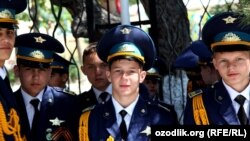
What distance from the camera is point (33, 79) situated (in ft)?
11.6

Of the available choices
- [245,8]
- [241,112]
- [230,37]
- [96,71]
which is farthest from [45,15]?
[245,8]

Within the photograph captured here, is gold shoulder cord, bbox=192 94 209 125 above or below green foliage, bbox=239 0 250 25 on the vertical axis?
below

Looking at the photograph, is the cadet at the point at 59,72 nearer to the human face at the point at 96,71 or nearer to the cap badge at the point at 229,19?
the human face at the point at 96,71

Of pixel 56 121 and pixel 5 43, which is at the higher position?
pixel 5 43

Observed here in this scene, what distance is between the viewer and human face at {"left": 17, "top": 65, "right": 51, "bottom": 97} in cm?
353

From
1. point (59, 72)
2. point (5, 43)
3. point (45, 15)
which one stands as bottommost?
point (59, 72)

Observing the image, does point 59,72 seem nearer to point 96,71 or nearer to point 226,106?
point 96,71

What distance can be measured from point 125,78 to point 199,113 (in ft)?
1.44

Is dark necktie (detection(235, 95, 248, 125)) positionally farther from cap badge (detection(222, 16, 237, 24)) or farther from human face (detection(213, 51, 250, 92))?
cap badge (detection(222, 16, 237, 24))

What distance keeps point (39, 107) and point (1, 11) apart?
0.61 metres

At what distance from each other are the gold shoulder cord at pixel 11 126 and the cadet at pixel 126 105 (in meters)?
0.34

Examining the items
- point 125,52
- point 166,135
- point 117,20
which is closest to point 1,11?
point 125,52

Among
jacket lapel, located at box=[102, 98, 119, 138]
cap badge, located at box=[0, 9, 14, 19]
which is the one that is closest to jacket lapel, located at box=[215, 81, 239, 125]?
jacket lapel, located at box=[102, 98, 119, 138]

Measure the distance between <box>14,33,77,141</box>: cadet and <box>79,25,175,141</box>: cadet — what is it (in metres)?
0.27
